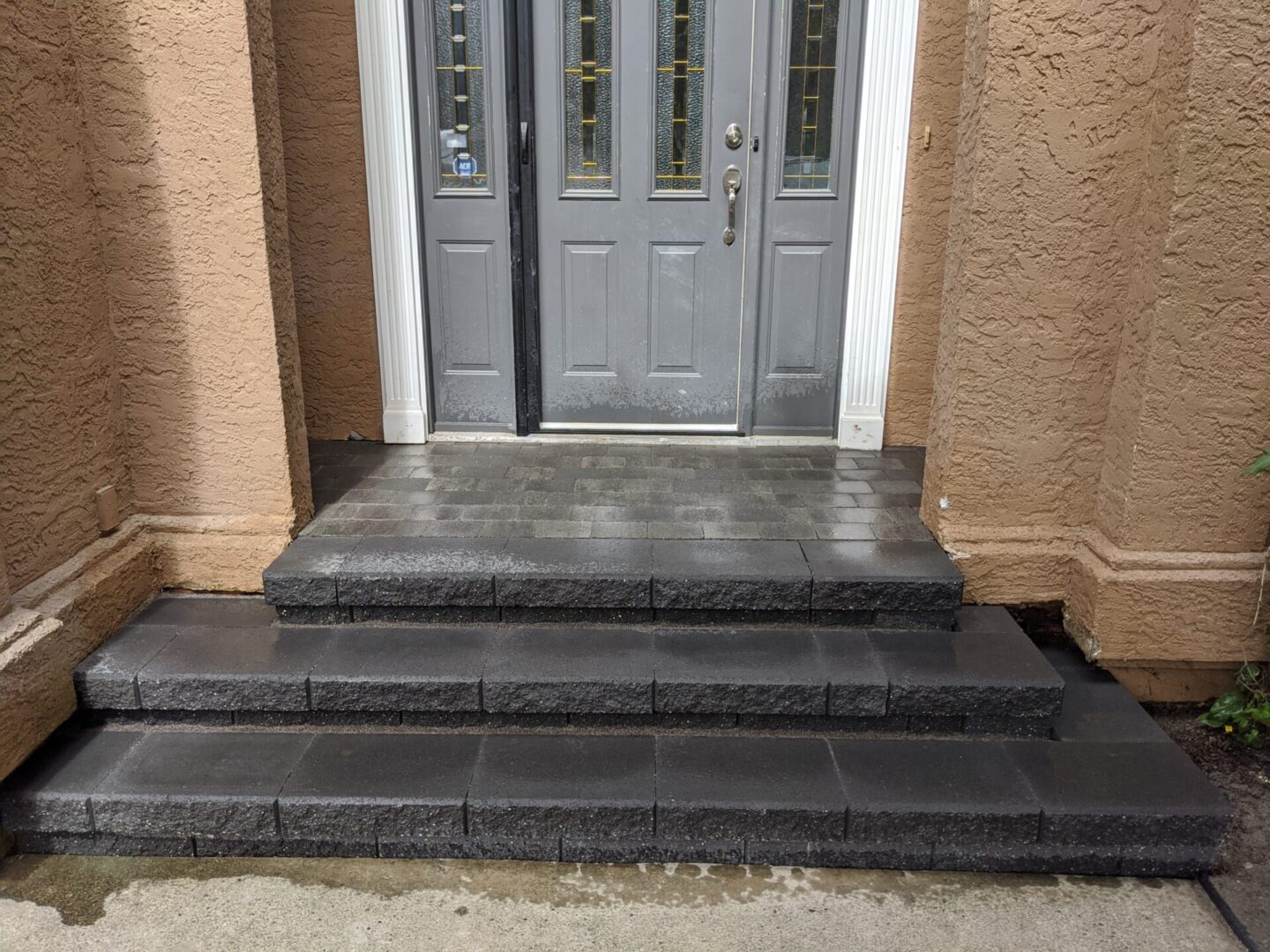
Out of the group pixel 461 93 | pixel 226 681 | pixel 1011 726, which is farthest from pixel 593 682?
pixel 461 93

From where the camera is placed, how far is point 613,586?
3.14 m

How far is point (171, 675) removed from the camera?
2.90 metres

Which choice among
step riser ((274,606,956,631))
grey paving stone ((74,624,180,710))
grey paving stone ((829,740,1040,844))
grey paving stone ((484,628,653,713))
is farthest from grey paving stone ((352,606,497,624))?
grey paving stone ((829,740,1040,844))

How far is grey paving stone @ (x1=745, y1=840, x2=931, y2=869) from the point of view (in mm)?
2609

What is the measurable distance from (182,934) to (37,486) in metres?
1.51

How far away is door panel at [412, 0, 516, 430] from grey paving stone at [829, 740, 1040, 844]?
107 inches

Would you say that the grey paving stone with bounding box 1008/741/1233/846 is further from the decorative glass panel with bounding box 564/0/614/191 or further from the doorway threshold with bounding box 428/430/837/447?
the decorative glass panel with bounding box 564/0/614/191

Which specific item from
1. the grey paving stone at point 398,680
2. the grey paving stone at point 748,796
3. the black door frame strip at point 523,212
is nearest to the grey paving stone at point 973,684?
the grey paving stone at point 748,796

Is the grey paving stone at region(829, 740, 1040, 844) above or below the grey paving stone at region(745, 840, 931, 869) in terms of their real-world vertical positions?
above

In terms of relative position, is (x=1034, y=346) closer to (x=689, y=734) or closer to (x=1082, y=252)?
(x=1082, y=252)

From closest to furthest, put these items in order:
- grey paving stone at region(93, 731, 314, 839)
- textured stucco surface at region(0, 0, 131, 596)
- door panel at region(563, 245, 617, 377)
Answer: grey paving stone at region(93, 731, 314, 839) < textured stucco surface at region(0, 0, 131, 596) < door panel at region(563, 245, 617, 377)

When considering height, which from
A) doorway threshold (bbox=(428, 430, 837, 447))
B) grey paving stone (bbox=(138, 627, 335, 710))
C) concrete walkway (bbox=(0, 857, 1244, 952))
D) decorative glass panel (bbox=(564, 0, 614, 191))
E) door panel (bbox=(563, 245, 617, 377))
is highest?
decorative glass panel (bbox=(564, 0, 614, 191))

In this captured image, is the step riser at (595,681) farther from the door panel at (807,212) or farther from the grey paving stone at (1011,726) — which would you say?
the door panel at (807,212)

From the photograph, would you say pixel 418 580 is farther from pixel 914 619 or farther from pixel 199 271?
pixel 914 619
